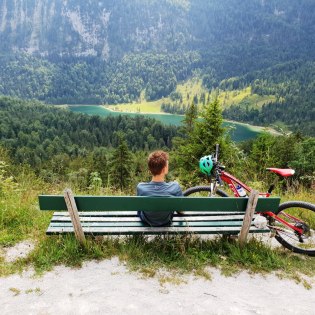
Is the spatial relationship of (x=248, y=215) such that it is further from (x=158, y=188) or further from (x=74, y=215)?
(x=74, y=215)

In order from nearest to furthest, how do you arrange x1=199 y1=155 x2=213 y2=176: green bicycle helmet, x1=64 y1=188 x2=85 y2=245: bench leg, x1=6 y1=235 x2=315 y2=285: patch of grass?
x1=64 y1=188 x2=85 y2=245: bench leg → x1=6 y1=235 x2=315 y2=285: patch of grass → x1=199 y1=155 x2=213 y2=176: green bicycle helmet

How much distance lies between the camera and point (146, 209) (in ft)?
15.4

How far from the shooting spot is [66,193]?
178 inches

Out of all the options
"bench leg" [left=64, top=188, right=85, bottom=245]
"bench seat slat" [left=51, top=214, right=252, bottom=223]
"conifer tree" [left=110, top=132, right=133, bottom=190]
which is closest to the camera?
"bench leg" [left=64, top=188, right=85, bottom=245]

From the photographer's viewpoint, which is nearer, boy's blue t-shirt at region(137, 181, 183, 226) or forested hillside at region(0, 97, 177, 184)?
boy's blue t-shirt at region(137, 181, 183, 226)

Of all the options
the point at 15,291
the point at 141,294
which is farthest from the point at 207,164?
the point at 15,291

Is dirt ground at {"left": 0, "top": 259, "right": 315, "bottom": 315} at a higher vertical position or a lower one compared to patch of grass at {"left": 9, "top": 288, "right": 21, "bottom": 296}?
higher

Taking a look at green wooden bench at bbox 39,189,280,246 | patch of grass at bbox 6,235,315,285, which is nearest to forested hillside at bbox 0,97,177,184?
green wooden bench at bbox 39,189,280,246

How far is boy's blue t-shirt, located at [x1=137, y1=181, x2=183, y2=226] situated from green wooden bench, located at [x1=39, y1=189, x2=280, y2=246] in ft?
0.41

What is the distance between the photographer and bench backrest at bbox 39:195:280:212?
4570 millimetres

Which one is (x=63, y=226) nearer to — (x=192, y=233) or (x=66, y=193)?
(x=66, y=193)

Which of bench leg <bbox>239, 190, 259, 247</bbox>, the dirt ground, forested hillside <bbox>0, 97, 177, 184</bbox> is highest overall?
bench leg <bbox>239, 190, 259, 247</bbox>

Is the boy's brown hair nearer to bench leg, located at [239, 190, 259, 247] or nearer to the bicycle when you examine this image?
bench leg, located at [239, 190, 259, 247]

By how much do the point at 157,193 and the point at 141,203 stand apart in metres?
0.53
